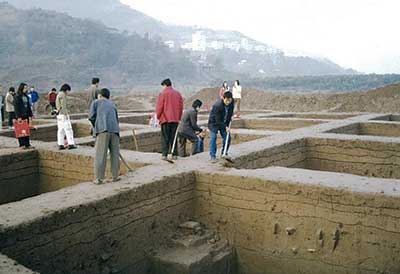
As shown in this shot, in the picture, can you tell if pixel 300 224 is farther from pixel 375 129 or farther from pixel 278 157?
pixel 375 129

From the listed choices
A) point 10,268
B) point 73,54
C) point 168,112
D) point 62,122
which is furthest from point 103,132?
point 73,54

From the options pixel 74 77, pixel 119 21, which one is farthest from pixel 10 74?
pixel 119 21

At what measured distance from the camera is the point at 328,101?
27.9 metres

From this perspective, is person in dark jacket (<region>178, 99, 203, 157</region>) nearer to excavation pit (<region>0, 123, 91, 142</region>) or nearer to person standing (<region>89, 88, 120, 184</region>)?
person standing (<region>89, 88, 120, 184</region>)

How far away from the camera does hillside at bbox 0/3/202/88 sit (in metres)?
68.0

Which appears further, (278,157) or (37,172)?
(278,157)

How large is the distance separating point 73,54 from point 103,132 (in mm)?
77335

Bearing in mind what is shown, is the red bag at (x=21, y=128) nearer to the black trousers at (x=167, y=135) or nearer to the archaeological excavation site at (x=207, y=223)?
the archaeological excavation site at (x=207, y=223)

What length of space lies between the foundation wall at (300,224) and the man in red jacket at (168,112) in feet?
3.91

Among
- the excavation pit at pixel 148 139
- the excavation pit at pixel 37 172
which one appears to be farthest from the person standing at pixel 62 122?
the excavation pit at pixel 148 139

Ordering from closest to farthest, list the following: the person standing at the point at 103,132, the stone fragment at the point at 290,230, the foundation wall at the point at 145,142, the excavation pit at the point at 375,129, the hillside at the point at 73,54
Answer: the stone fragment at the point at 290,230 < the person standing at the point at 103,132 < the foundation wall at the point at 145,142 < the excavation pit at the point at 375,129 < the hillside at the point at 73,54

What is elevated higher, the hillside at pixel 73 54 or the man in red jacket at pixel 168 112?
the hillside at pixel 73 54

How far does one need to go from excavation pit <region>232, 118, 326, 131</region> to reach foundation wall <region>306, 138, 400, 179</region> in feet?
14.1

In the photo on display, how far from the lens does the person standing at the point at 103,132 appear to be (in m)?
6.27
